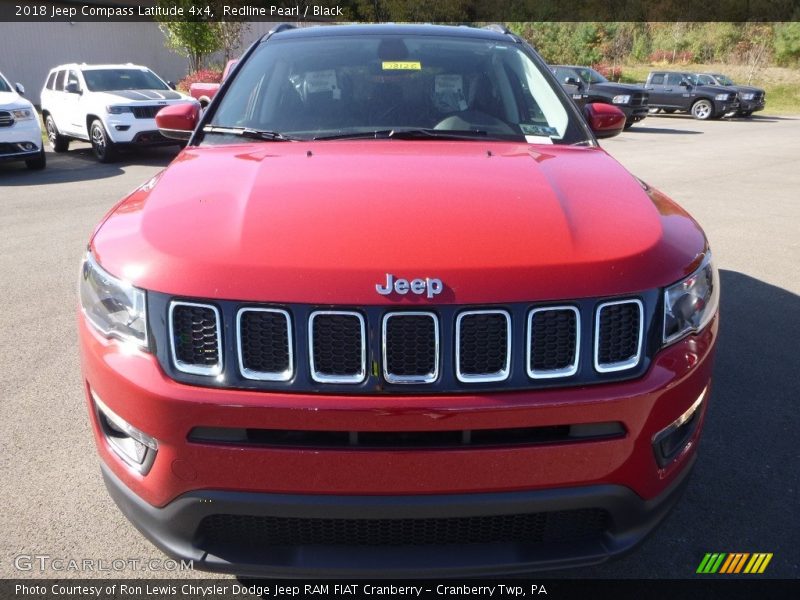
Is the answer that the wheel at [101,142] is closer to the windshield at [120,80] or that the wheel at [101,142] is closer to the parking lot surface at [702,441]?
the windshield at [120,80]

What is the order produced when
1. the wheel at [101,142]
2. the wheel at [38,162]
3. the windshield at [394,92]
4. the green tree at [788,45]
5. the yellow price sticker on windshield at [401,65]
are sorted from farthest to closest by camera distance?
the green tree at [788,45]
the wheel at [101,142]
the wheel at [38,162]
the yellow price sticker on windshield at [401,65]
the windshield at [394,92]

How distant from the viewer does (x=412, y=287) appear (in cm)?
177

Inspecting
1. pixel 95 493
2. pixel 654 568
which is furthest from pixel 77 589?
pixel 654 568

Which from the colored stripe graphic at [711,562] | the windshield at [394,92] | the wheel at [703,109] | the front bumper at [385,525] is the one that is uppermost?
the windshield at [394,92]

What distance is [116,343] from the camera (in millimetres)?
1945

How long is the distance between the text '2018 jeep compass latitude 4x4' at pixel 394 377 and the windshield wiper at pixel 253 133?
2.70 feet

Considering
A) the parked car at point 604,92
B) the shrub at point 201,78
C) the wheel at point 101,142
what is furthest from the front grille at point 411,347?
the shrub at point 201,78

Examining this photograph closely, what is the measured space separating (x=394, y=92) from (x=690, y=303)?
174 centimetres

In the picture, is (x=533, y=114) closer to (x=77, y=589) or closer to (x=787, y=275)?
(x=77, y=589)

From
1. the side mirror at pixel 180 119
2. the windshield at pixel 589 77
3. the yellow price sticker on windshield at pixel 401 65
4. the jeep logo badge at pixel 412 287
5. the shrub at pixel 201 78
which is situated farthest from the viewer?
the shrub at pixel 201 78

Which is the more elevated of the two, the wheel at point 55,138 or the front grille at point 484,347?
the front grille at point 484,347

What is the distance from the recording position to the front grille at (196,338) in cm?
181

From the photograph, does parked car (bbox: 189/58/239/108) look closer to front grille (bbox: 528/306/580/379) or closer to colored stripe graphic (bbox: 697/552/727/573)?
front grille (bbox: 528/306/580/379)

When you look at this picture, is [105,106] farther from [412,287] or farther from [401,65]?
[412,287]
